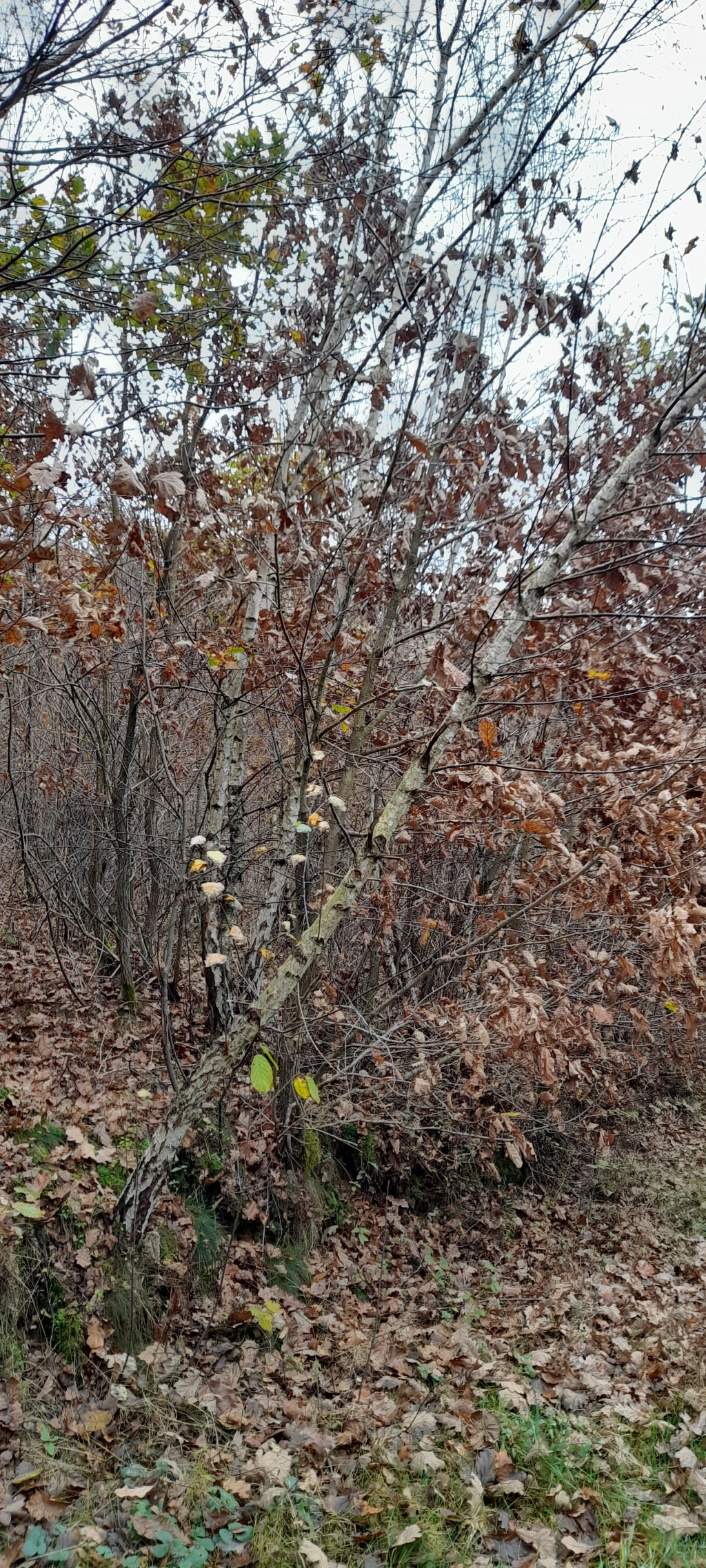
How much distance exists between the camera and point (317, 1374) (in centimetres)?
444

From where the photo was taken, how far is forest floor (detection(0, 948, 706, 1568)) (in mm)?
3146

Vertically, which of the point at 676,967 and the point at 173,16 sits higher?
the point at 173,16

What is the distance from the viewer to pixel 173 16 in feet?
10.3

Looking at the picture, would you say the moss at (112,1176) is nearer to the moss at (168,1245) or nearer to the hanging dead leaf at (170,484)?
the moss at (168,1245)

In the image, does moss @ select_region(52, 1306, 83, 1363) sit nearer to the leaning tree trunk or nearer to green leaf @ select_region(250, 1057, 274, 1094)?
the leaning tree trunk

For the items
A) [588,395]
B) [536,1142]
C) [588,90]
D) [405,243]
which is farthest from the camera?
[536,1142]

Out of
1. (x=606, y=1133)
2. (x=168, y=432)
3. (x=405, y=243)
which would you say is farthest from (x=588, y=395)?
(x=606, y=1133)

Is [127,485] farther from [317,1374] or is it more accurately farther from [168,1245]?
[317,1374]

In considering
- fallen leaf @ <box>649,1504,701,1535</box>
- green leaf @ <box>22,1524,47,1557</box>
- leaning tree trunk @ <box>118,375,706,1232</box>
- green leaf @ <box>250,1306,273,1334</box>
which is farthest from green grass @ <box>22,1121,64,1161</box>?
fallen leaf @ <box>649,1504,701,1535</box>

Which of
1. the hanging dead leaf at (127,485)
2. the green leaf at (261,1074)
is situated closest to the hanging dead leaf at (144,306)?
the hanging dead leaf at (127,485)

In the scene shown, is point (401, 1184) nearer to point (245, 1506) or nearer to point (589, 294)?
point (245, 1506)

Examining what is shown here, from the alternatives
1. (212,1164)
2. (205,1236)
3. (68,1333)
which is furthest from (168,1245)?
(68,1333)

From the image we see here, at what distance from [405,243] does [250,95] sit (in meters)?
2.19

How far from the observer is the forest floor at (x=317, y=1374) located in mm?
3146
